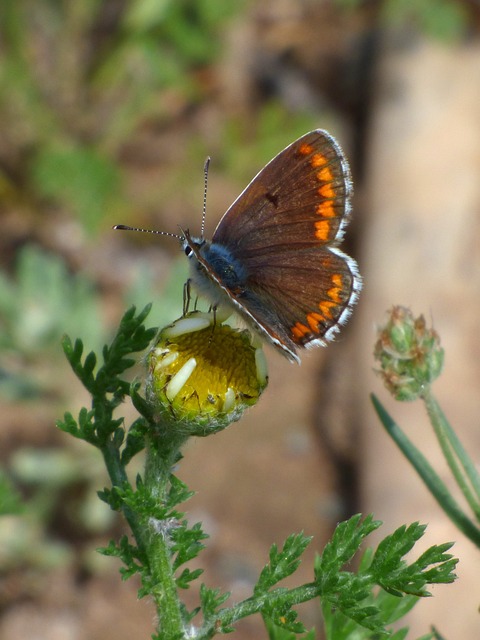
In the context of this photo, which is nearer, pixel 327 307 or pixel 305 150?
pixel 327 307

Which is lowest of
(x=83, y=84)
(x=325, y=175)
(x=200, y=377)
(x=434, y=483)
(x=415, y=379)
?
(x=434, y=483)

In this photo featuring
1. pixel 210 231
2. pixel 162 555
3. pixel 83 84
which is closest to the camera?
pixel 162 555

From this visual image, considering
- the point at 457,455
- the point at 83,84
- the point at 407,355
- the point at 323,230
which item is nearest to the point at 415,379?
the point at 407,355

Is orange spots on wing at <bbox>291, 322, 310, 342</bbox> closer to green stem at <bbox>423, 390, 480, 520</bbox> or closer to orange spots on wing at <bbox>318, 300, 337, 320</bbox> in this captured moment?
orange spots on wing at <bbox>318, 300, 337, 320</bbox>

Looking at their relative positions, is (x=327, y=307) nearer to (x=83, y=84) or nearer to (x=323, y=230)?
(x=323, y=230)

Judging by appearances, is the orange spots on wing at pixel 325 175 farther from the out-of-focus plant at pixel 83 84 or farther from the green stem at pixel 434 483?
the out-of-focus plant at pixel 83 84

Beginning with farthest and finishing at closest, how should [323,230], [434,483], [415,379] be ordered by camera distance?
[323,230] < [415,379] < [434,483]
